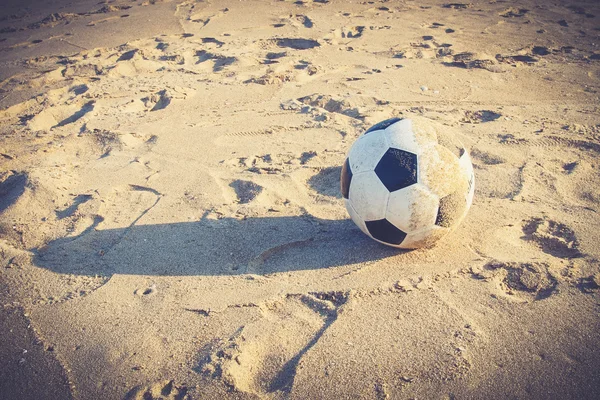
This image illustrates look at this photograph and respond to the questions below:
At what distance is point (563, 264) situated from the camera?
273 cm

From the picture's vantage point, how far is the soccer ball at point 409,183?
2576 mm

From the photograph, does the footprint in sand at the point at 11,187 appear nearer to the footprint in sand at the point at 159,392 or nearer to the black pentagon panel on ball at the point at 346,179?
the footprint in sand at the point at 159,392

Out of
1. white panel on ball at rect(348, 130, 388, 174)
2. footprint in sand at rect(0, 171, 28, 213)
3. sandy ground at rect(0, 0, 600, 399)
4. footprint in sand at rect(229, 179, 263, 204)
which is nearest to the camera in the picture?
sandy ground at rect(0, 0, 600, 399)

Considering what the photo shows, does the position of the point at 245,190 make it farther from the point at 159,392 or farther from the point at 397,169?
the point at 159,392

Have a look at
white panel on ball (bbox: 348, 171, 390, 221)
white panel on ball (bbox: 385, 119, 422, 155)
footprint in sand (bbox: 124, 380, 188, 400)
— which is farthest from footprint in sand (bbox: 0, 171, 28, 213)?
white panel on ball (bbox: 385, 119, 422, 155)

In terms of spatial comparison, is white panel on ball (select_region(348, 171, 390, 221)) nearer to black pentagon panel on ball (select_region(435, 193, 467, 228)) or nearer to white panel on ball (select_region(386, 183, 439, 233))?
white panel on ball (select_region(386, 183, 439, 233))

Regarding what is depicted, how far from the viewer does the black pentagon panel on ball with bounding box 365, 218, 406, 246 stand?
2674mm

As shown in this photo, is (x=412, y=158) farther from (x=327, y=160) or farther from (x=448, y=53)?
(x=448, y=53)

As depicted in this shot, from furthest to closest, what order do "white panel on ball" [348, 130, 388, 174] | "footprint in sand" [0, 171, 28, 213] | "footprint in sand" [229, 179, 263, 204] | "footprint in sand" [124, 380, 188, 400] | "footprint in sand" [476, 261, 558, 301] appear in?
1. "footprint in sand" [0, 171, 28, 213]
2. "footprint in sand" [229, 179, 263, 204]
3. "white panel on ball" [348, 130, 388, 174]
4. "footprint in sand" [476, 261, 558, 301]
5. "footprint in sand" [124, 380, 188, 400]

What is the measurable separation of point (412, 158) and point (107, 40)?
7419 millimetres

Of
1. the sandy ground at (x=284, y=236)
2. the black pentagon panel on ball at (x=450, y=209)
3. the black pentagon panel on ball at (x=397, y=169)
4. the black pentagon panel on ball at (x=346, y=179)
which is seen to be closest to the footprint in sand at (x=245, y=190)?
the sandy ground at (x=284, y=236)

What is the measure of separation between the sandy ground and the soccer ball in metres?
0.29

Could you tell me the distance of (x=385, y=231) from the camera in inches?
107

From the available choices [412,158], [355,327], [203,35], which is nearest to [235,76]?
[203,35]
